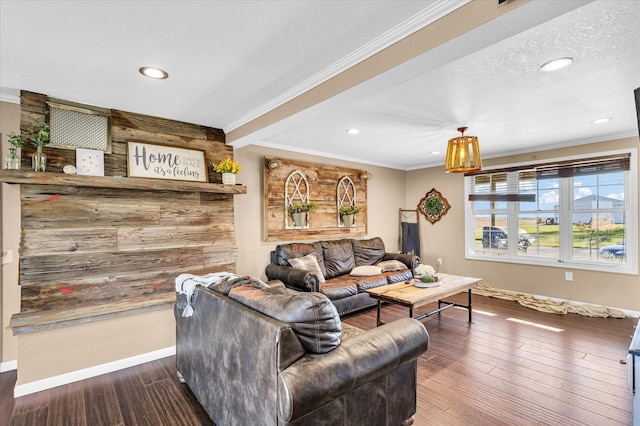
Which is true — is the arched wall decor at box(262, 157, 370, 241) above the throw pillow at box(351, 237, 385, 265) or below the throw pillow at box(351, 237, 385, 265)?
above

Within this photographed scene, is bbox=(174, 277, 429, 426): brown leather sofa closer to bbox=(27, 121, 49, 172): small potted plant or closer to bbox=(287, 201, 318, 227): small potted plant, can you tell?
bbox=(27, 121, 49, 172): small potted plant

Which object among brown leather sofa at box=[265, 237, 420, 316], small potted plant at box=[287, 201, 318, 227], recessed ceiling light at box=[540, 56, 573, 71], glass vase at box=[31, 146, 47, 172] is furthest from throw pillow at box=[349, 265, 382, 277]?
glass vase at box=[31, 146, 47, 172]

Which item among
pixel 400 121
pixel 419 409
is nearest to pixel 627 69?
pixel 400 121

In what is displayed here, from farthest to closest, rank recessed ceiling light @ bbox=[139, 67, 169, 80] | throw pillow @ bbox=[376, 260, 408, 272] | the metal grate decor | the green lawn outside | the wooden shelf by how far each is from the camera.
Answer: throw pillow @ bbox=[376, 260, 408, 272], the green lawn outside, the metal grate decor, the wooden shelf, recessed ceiling light @ bbox=[139, 67, 169, 80]

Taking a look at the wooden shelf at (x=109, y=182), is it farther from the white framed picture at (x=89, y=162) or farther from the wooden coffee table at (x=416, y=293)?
the wooden coffee table at (x=416, y=293)

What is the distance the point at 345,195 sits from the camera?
5.45 meters

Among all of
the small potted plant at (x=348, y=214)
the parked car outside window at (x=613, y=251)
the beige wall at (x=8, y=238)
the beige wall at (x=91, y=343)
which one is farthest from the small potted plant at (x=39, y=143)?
the parked car outside window at (x=613, y=251)

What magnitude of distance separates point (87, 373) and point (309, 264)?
254 centimetres

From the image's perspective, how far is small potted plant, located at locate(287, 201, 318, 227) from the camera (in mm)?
4598

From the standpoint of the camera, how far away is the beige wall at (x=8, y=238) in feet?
9.07

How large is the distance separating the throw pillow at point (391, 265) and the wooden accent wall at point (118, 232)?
7.83ft

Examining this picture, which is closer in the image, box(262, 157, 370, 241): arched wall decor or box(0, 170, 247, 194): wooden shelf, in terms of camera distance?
box(0, 170, 247, 194): wooden shelf

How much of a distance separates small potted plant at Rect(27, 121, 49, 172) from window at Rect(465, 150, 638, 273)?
5.90 metres

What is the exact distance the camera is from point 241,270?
411 centimetres
